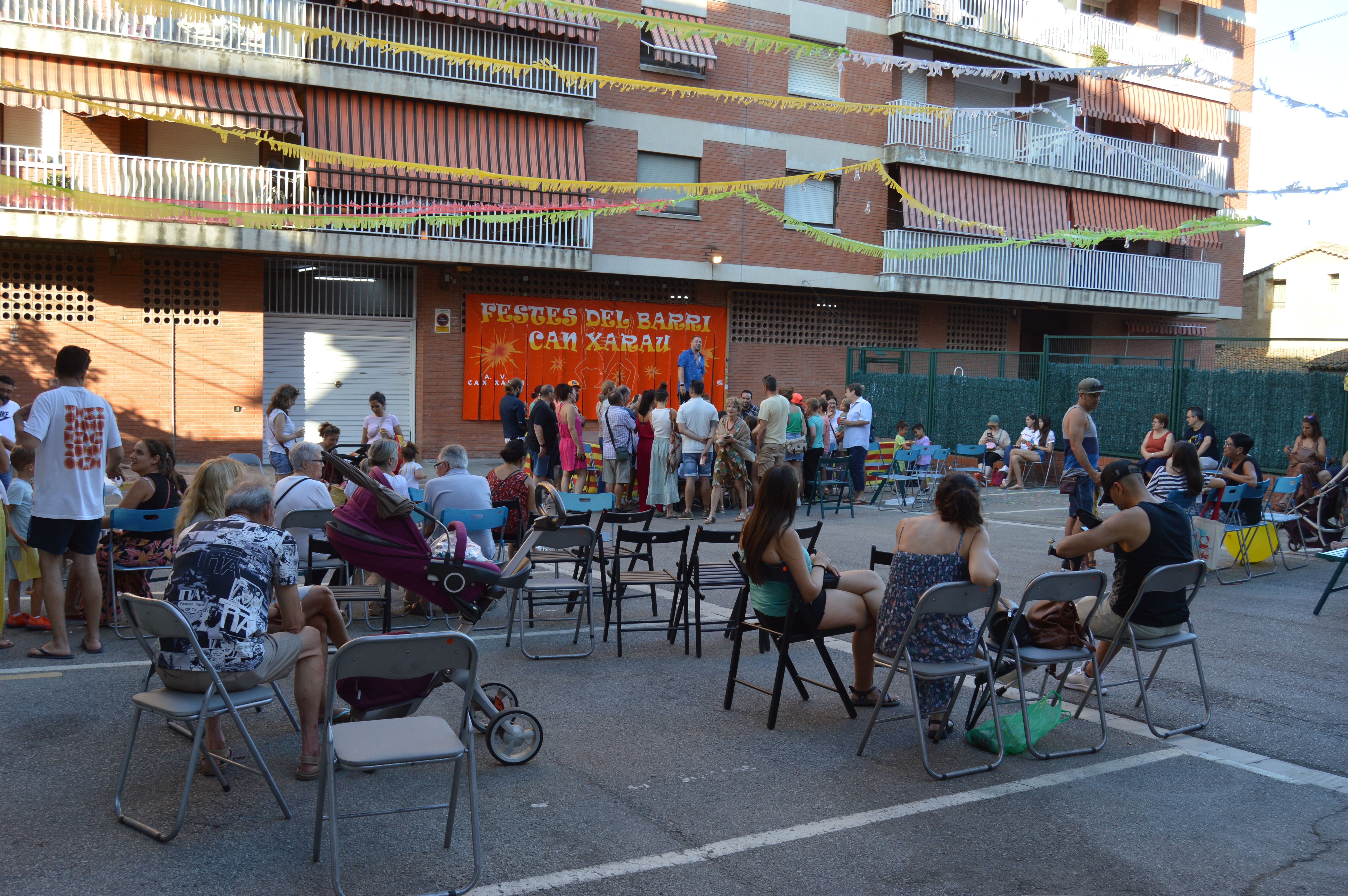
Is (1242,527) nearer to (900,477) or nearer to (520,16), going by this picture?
(900,477)

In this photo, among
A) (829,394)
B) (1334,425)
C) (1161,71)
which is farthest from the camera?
(829,394)

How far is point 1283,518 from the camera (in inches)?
434

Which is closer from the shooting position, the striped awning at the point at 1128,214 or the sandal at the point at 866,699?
the sandal at the point at 866,699

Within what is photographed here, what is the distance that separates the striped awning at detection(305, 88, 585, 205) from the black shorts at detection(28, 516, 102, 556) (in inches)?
510

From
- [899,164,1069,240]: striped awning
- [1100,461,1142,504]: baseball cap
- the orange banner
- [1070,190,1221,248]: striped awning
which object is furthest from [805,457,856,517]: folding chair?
[1070,190,1221,248]: striped awning

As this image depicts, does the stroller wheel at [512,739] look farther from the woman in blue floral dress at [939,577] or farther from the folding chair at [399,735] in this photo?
the woman in blue floral dress at [939,577]

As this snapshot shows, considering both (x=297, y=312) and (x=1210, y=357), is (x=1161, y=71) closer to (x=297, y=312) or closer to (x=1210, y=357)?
(x=297, y=312)

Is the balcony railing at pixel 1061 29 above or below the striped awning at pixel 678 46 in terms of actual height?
above

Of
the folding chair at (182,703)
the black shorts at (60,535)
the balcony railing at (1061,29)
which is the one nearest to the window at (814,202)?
the balcony railing at (1061,29)

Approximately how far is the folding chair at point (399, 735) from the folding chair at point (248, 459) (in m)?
1.95

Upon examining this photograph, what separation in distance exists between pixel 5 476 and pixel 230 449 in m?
11.5

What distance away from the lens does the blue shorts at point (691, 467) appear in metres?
14.2

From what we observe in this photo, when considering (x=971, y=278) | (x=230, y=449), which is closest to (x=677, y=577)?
(x=230, y=449)

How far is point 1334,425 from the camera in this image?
15000mm
